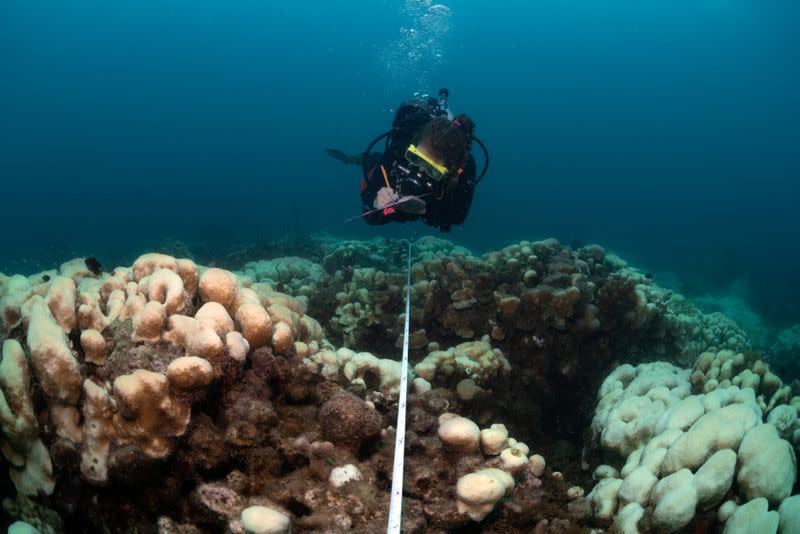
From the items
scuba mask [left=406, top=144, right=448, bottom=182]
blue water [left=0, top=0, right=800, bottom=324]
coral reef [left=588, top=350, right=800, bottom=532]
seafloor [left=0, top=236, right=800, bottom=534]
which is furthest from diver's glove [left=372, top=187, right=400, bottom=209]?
blue water [left=0, top=0, right=800, bottom=324]

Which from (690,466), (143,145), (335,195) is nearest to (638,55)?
(335,195)

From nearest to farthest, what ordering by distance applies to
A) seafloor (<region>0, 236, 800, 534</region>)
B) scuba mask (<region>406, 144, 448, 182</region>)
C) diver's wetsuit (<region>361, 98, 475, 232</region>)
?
seafloor (<region>0, 236, 800, 534</region>) → scuba mask (<region>406, 144, 448, 182</region>) → diver's wetsuit (<region>361, 98, 475, 232</region>)

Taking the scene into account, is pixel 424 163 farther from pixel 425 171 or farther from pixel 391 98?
pixel 391 98

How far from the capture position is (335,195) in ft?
246

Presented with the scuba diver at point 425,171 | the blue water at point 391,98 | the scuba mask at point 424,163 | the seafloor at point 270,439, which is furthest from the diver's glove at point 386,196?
the blue water at point 391,98

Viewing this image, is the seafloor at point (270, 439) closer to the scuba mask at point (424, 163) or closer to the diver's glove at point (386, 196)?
the diver's glove at point (386, 196)

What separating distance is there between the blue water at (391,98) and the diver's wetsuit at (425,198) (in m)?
67.5

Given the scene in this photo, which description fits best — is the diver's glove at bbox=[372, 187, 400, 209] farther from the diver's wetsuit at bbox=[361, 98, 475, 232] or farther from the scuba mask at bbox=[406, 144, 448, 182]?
the scuba mask at bbox=[406, 144, 448, 182]

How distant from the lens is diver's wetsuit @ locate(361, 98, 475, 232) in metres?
5.46

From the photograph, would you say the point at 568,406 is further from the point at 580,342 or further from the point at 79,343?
the point at 79,343

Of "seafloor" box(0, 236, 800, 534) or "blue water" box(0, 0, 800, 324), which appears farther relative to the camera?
"blue water" box(0, 0, 800, 324)

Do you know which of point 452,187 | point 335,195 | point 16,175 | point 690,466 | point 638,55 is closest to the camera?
point 690,466

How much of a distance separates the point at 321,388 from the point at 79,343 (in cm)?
134

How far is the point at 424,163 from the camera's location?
4.95m
